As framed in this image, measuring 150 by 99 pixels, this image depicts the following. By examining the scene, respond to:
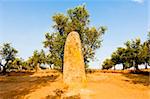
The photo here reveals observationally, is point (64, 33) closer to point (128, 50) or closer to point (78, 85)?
point (128, 50)

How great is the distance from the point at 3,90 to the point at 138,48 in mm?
30722

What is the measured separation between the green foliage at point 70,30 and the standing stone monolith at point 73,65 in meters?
26.2

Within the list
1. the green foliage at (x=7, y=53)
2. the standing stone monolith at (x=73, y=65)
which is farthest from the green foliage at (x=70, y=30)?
the standing stone monolith at (x=73, y=65)

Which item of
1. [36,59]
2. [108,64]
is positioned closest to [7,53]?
[36,59]

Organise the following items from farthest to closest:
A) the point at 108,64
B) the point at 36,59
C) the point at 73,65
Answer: the point at 108,64 → the point at 36,59 → the point at 73,65

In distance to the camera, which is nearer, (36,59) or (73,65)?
(73,65)

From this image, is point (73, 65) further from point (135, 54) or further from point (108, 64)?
point (108, 64)

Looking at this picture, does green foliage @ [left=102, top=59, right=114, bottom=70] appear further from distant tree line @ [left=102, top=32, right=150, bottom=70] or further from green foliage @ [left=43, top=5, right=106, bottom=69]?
green foliage @ [left=43, top=5, right=106, bottom=69]

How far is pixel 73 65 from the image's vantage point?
18.2 meters

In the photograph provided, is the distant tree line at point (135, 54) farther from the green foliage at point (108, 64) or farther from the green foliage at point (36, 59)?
the green foliage at point (36, 59)

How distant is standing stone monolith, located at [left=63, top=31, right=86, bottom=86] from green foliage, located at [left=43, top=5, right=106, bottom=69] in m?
26.2

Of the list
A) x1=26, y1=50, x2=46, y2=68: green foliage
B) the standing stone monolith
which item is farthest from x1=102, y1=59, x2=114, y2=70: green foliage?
the standing stone monolith

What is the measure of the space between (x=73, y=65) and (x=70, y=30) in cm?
2794

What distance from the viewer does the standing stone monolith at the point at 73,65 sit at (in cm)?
1784
